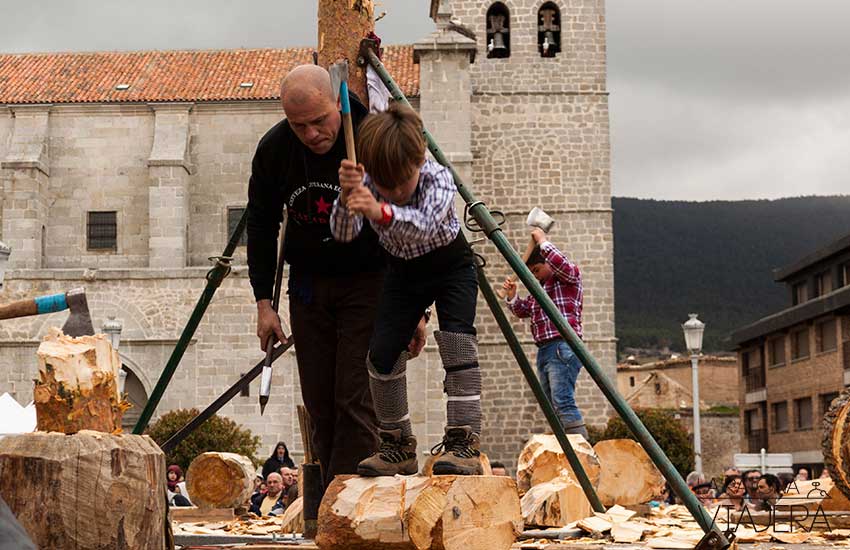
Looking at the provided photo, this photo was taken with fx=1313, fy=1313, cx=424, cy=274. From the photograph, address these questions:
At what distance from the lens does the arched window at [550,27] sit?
41875 millimetres

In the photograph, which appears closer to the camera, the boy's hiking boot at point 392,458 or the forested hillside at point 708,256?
the boy's hiking boot at point 392,458

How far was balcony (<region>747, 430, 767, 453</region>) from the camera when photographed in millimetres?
55938

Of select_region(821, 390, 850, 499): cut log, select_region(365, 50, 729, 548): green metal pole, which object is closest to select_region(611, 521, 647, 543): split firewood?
A: select_region(365, 50, 729, 548): green metal pole

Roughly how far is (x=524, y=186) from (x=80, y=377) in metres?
37.0

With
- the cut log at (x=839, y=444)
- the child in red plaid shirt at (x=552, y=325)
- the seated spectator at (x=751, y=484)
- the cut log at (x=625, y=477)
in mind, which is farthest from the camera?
the seated spectator at (x=751, y=484)

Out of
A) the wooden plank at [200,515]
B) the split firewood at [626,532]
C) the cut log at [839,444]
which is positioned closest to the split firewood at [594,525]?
the split firewood at [626,532]

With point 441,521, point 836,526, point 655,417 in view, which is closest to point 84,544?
point 441,521

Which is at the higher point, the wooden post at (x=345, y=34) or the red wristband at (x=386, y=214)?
the wooden post at (x=345, y=34)

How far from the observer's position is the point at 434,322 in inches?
1329

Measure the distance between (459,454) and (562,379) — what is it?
4.58 metres

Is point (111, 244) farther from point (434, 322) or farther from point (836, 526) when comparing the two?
point (836, 526)

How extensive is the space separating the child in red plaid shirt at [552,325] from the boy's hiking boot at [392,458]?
13.4ft

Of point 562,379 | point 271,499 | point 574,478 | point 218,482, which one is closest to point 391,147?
point 574,478

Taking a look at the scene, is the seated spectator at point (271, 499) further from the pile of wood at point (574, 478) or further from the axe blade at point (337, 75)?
the axe blade at point (337, 75)
